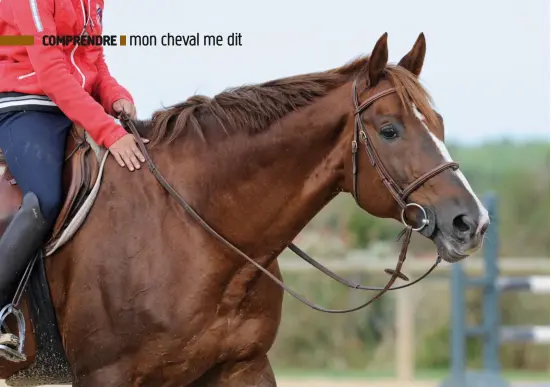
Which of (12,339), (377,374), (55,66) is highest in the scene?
(55,66)

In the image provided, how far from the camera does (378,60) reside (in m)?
3.65

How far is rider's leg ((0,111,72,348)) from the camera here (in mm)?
3795

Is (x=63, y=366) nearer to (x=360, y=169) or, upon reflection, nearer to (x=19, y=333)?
(x=19, y=333)

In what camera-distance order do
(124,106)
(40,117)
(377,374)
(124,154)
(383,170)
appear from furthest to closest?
(377,374) < (124,106) < (40,117) < (124,154) < (383,170)

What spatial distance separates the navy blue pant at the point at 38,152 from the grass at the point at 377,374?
18.4ft

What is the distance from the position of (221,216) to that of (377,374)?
235 inches

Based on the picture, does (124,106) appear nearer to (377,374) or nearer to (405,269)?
(405,269)

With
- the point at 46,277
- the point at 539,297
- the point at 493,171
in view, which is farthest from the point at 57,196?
the point at 493,171

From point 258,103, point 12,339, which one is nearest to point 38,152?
point 12,339

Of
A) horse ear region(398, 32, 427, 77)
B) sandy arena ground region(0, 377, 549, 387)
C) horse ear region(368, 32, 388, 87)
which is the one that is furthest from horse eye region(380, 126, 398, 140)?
→ sandy arena ground region(0, 377, 549, 387)

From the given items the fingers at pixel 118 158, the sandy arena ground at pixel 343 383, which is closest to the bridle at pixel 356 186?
the fingers at pixel 118 158

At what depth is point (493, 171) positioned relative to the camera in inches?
532

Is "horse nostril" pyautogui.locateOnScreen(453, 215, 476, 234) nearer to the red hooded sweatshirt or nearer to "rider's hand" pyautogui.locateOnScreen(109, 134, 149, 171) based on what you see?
"rider's hand" pyautogui.locateOnScreen(109, 134, 149, 171)

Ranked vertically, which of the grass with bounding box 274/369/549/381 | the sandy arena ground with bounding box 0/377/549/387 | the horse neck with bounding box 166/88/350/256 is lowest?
the grass with bounding box 274/369/549/381
